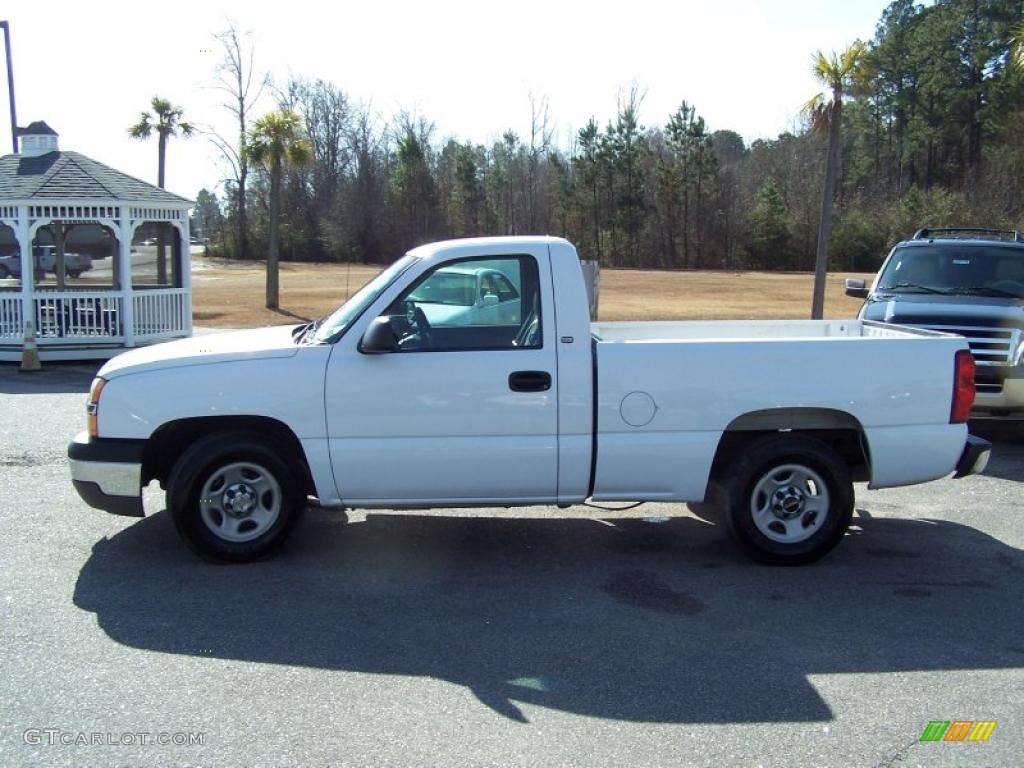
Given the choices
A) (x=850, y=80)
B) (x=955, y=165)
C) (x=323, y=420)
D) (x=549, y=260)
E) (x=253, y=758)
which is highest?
(x=955, y=165)

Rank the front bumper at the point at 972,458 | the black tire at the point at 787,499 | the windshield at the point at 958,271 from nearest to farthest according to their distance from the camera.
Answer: the black tire at the point at 787,499
the front bumper at the point at 972,458
the windshield at the point at 958,271

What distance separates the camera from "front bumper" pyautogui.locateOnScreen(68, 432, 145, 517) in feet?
18.3

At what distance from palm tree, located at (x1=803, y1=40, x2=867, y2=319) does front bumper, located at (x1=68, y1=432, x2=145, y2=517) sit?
50.7 feet

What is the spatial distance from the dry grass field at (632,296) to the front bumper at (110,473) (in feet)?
37.2

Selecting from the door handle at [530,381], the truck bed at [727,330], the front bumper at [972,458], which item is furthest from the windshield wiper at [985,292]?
the door handle at [530,381]

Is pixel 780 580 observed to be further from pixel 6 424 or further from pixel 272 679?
pixel 6 424

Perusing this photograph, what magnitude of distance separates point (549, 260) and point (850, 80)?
15.6m

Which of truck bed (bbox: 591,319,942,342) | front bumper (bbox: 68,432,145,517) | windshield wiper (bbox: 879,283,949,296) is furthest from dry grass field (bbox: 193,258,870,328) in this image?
front bumper (bbox: 68,432,145,517)

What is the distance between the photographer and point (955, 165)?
213ft

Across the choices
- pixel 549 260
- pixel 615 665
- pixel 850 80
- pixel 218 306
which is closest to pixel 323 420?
pixel 549 260

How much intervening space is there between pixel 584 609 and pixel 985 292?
→ 715 cm

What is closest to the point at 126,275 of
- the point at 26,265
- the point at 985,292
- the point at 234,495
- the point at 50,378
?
the point at 26,265

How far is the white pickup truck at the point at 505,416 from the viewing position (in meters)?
5.50

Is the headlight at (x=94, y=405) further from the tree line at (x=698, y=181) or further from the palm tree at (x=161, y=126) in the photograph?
the tree line at (x=698, y=181)
